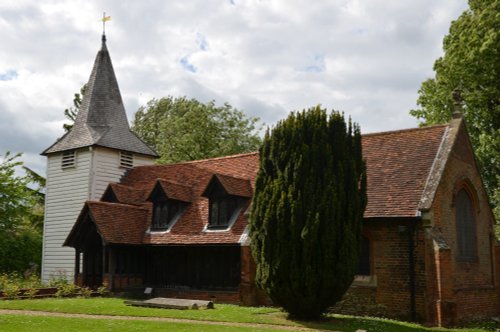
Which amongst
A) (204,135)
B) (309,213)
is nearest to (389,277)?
(309,213)

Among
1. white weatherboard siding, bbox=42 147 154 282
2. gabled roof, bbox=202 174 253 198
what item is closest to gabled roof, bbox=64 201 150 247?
gabled roof, bbox=202 174 253 198

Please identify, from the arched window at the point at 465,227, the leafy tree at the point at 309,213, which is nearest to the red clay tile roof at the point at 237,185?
the arched window at the point at 465,227

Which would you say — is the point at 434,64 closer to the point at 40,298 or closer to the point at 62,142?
the point at 62,142

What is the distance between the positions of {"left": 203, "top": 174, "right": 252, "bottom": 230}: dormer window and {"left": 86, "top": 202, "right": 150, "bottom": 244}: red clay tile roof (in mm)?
3630

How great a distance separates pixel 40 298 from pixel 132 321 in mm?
8687

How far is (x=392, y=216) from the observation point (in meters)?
19.6

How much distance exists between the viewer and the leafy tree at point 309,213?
1705cm

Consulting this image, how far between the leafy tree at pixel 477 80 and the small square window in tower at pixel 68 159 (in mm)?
20153

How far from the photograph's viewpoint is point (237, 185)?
2481 centimetres

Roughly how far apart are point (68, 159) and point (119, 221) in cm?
726

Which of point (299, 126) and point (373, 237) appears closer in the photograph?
Result: point (299, 126)

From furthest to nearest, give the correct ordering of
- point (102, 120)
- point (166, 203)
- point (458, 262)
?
point (102, 120), point (166, 203), point (458, 262)

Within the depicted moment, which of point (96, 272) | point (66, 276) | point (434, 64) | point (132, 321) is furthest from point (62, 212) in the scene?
point (434, 64)

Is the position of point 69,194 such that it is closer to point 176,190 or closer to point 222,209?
point 176,190
